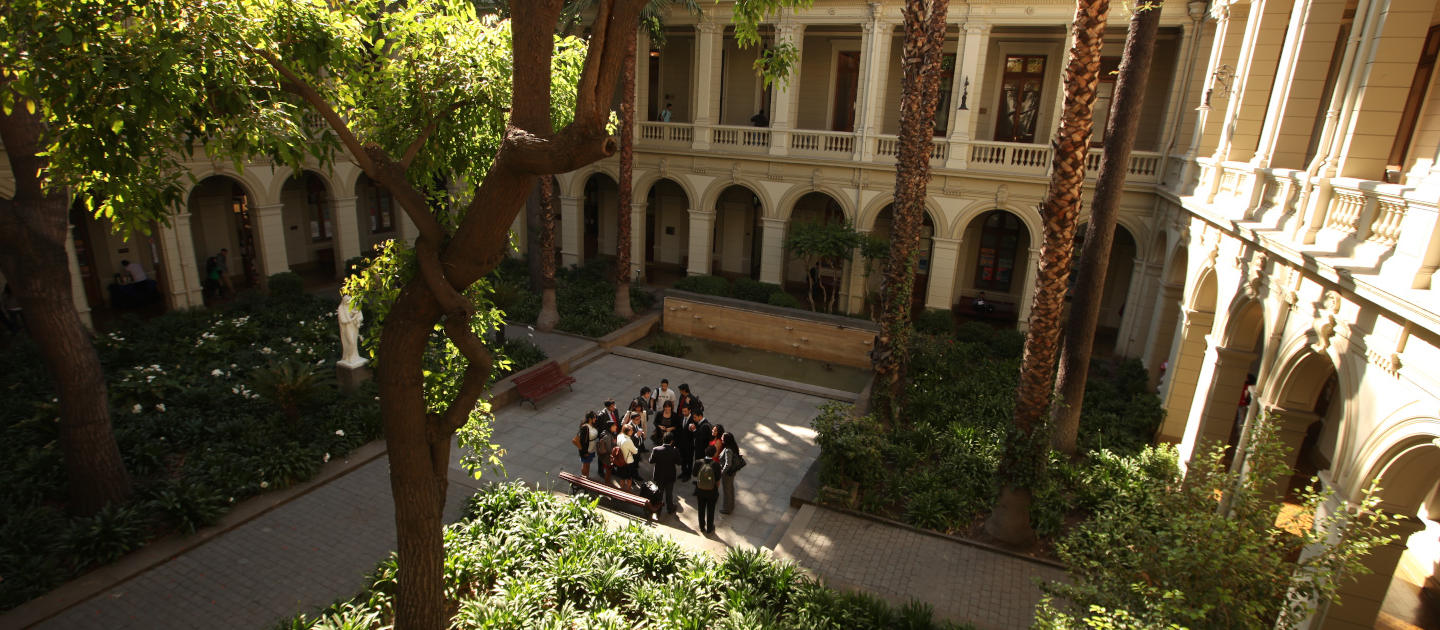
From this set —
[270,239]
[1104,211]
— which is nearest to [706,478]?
[1104,211]

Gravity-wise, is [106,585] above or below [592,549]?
below

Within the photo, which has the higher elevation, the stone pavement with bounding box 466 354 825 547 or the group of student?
the group of student

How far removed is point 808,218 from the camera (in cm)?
2441

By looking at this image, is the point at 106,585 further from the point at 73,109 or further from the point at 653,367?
the point at 653,367

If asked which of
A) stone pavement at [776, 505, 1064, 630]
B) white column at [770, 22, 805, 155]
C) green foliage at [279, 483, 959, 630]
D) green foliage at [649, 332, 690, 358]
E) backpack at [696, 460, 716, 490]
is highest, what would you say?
white column at [770, 22, 805, 155]

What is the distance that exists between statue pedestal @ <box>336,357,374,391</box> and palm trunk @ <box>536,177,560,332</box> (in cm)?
558

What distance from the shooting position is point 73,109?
425 centimetres

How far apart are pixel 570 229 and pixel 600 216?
11.1 feet

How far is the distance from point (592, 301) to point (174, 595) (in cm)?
1268

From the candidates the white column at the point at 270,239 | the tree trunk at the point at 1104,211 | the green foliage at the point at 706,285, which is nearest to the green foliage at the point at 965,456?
the tree trunk at the point at 1104,211

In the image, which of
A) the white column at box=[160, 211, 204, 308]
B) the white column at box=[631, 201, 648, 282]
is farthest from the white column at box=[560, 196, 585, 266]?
the white column at box=[160, 211, 204, 308]

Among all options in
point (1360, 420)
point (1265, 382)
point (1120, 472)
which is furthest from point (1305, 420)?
point (1120, 472)

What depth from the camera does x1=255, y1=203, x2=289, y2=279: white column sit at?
1944 centimetres

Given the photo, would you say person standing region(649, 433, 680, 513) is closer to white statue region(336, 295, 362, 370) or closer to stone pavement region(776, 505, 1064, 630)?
stone pavement region(776, 505, 1064, 630)
